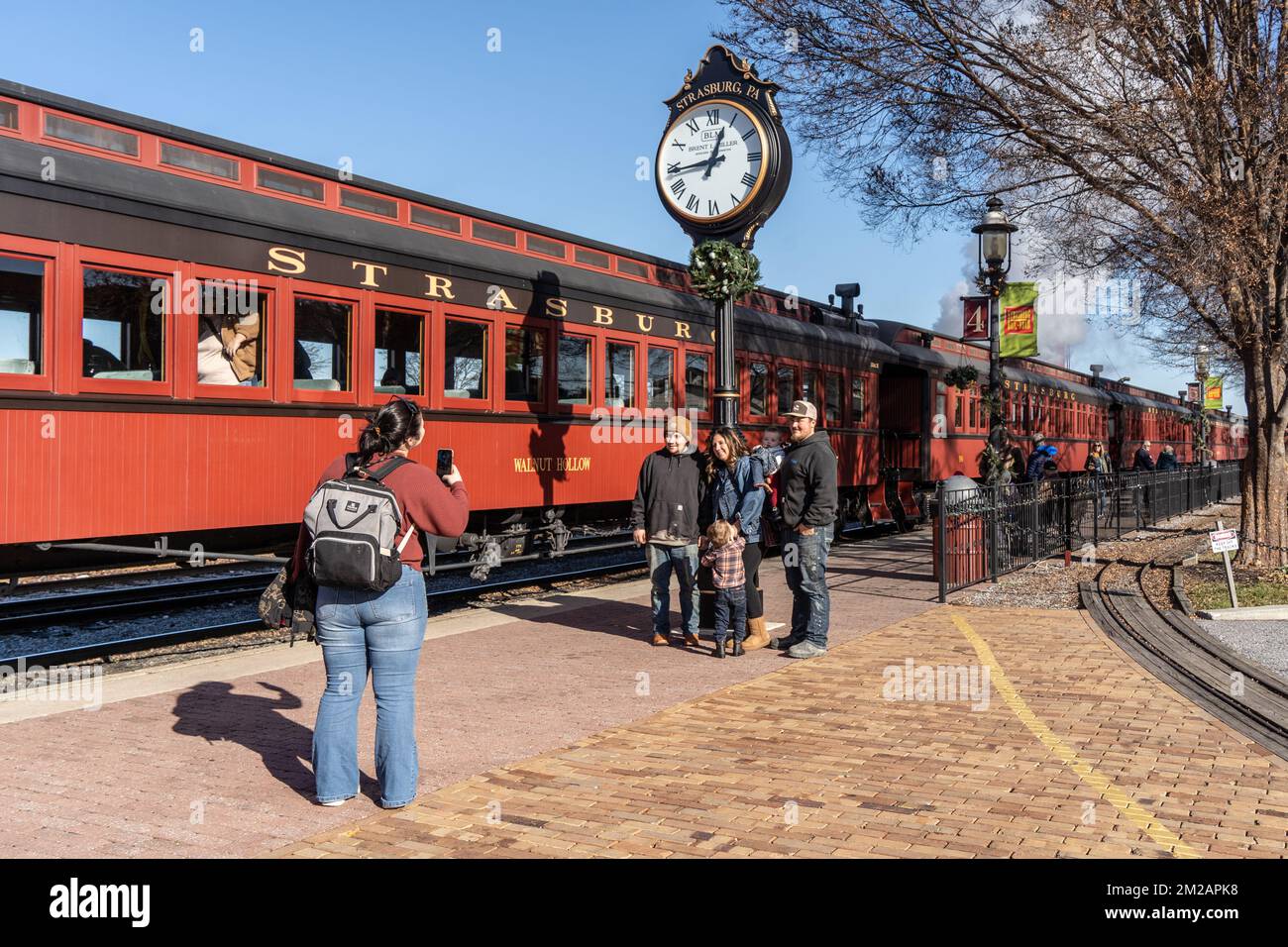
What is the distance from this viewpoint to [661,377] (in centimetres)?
1347

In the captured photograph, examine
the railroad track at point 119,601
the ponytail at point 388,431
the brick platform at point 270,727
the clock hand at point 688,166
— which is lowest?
the brick platform at point 270,727

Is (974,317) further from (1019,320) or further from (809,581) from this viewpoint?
Result: (809,581)

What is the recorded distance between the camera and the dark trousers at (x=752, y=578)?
8.54m

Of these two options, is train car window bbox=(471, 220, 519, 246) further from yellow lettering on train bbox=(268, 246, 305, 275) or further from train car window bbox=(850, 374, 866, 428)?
train car window bbox=(850, 374, 866, 428)

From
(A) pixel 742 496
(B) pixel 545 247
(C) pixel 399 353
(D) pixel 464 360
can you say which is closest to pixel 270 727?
(A) pixel 742 496

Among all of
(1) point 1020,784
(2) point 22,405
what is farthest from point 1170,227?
(2) point 22,405

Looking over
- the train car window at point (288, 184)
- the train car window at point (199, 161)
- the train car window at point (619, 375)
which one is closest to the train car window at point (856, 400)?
the train car window at point (619, 375)

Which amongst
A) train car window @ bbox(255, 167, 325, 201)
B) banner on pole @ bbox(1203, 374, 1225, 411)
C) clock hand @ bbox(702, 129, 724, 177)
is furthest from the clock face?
banner on pole @ bbox(1203, 374, 1225, 411)

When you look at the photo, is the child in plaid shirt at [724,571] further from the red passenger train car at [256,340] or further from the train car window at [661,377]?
the train car window at [661,377]

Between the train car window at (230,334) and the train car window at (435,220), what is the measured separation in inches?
82.5

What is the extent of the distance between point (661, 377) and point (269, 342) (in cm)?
581

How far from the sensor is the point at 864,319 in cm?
2088

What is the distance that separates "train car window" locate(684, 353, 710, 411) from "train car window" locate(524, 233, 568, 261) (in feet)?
8.52
